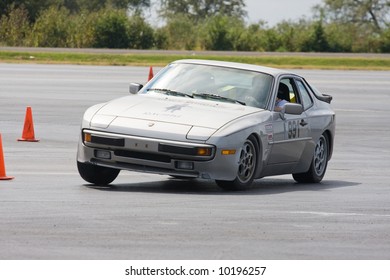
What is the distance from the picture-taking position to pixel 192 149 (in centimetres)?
1274

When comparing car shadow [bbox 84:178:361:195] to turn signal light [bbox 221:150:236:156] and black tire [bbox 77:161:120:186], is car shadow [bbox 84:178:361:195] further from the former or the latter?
turn signal light [bbox 221:150:236:156]

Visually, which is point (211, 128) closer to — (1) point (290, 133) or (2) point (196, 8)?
(1) point (290, 133)

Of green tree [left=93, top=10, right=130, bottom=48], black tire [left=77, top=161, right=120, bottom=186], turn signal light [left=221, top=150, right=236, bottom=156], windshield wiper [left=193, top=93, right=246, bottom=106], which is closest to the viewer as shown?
turn signal light [left=221, top=150, right=236, bottom=156]

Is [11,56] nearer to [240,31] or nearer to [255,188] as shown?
[240,31]

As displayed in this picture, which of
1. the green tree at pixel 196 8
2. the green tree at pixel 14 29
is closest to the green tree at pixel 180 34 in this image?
the green tree at pixel 14 29

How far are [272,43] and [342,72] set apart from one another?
22149 mm

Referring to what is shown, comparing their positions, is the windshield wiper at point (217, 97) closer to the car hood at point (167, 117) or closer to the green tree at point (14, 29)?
the car hood at point (167, 117)

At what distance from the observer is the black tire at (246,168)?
1321 cm

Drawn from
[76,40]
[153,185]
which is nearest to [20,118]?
[153,185]

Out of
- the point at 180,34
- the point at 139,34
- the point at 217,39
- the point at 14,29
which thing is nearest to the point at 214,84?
the point at 14,29

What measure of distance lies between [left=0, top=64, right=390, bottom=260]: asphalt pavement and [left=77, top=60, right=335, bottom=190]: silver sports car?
0.88 ft

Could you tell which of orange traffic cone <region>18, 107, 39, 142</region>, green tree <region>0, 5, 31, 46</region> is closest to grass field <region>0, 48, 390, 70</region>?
green tree <region>0, 5, 31, 46</region>

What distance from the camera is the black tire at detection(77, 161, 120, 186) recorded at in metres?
13.4

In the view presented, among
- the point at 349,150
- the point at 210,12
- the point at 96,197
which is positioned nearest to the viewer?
the point at 96,197
